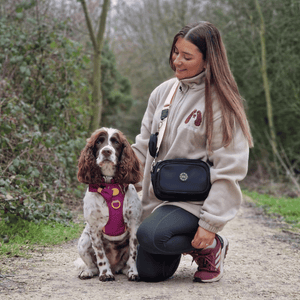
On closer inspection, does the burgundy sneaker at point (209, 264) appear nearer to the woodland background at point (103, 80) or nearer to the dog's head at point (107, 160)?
the dog's head at point (107, 160)

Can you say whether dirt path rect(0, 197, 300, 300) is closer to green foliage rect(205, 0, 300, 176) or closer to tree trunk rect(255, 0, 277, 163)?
green foliage rect(205, 0, 300, 176)

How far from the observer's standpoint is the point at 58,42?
6.27 meters

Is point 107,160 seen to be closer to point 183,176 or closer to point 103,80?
point 183,176

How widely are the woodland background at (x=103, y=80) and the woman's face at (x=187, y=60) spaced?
2202 mm

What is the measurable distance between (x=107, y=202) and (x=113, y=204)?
1.9 inches

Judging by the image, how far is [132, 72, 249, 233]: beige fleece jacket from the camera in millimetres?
2801

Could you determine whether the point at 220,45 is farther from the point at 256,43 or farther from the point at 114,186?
the point at 256,43

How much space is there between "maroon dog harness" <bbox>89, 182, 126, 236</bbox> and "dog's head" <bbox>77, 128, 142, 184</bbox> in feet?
0.19

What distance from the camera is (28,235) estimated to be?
413 centimetres

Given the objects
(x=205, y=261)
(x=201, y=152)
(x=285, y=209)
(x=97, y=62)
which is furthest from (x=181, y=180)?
(x=97, y=62)

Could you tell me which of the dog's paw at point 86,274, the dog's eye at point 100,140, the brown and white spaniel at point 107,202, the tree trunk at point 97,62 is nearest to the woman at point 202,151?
the brown and white spaniel at point 107,202

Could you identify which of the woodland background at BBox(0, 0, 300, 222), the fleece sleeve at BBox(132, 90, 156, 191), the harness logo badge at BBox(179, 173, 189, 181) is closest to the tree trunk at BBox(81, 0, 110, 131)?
the woodland background at BBox(0, 0, 300, 222)

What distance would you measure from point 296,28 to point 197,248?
30.5ft

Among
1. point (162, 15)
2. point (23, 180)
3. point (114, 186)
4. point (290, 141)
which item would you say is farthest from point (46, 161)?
point (162, 15)
